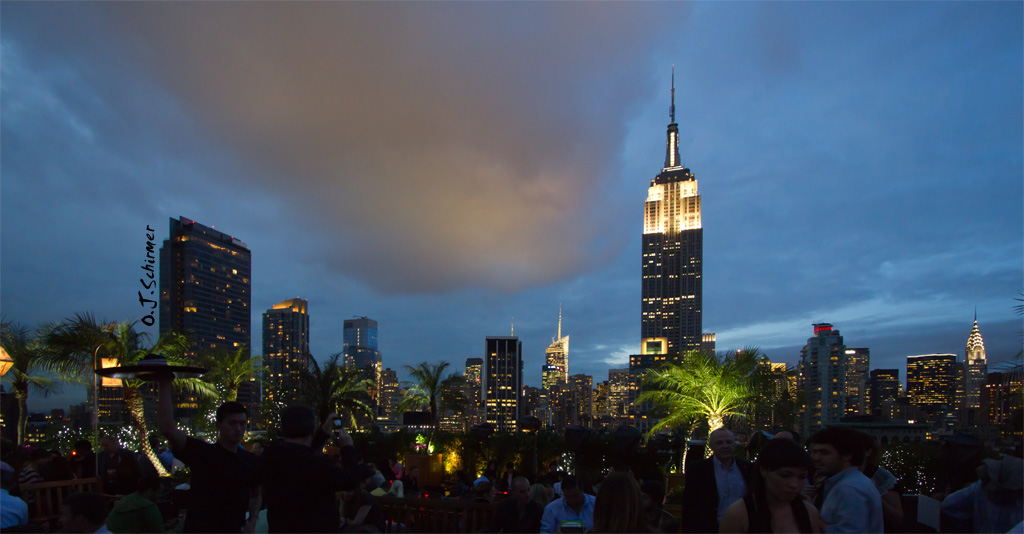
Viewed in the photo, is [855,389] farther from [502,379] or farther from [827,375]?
[502,379]

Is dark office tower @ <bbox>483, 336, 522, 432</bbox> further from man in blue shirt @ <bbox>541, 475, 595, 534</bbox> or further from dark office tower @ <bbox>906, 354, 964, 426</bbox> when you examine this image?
man in blue shirt @ <bbox>541, 475, 595, 534</bbox>

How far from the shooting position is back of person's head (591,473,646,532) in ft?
8.93

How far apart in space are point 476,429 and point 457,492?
5681mm

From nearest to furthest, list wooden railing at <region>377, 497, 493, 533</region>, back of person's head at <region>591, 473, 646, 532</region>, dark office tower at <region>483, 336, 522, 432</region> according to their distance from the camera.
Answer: back of person's head at <region>591, 473, 646, 532</region> → wooden railing at <region>377, 497, 493, 533</region> → dark office tower at <region>483, 336, 522, 432</region>

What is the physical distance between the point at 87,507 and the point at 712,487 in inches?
159

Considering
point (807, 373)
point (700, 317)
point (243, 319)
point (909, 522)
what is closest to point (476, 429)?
point (909, 522)

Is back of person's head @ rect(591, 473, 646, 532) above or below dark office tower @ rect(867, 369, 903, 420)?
above

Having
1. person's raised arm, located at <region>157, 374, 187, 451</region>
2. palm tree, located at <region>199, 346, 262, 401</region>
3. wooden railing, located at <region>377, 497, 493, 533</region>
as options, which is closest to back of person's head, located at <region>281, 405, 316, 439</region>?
person's raised arm, located at <region>157, 374, 187, 451</region>

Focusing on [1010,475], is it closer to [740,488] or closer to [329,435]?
[740,488]

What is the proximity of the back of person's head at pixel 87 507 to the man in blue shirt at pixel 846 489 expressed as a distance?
4181 mm

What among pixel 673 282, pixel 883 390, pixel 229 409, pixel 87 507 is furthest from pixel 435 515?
pixel 883 390

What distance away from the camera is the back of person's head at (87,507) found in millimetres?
3307

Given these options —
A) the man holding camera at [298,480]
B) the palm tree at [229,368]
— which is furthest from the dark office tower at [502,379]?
→ the man holding camera at [298,480]

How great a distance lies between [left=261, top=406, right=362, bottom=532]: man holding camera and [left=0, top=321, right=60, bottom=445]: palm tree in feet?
47.3
